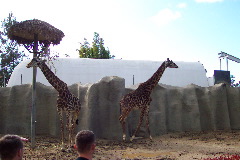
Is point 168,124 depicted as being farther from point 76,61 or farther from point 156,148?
point 76,61

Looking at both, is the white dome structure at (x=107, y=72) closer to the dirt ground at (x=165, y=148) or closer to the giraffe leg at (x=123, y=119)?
the dirt ground at (x=165, y=148)

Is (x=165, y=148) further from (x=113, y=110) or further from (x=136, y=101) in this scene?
(x=113, y=110)

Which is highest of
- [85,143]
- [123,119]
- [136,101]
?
[136,101]

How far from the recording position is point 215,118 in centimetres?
1433

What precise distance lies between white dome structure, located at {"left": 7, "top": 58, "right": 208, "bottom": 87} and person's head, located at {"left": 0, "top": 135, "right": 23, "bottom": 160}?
13.5 m

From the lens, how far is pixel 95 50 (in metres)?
31.9

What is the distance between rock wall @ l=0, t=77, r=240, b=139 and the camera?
1190 centimetres

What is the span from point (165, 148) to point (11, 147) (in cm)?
744

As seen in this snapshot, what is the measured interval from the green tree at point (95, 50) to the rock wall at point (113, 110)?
1844 cm

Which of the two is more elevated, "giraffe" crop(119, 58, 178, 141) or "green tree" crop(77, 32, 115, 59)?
"green tree" crop(77, 32, 115, 59)

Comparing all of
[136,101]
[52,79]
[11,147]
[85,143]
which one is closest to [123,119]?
[136,101]

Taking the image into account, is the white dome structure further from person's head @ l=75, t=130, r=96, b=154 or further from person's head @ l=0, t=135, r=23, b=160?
person's head @ l=0, t=135, r=23, b=160

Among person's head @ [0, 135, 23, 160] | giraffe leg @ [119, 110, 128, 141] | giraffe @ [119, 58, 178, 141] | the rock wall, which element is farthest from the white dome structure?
person's head @ [0, 135, 23, 160]

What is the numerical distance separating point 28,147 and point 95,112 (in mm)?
3216
